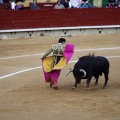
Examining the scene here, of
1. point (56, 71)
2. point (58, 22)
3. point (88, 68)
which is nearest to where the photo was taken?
point (88, 68)

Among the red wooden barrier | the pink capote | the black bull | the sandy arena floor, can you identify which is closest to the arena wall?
the red wooden barrier

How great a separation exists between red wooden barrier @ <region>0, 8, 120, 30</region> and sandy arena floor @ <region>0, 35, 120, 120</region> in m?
4.64

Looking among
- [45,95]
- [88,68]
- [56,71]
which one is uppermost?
[88,68]

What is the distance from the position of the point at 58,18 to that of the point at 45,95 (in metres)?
11.8

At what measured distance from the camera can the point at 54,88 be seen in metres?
10.5

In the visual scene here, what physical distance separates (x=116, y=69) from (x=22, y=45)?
6197 mm

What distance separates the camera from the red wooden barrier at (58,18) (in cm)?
2047

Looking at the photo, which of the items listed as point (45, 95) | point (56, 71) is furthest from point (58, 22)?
point (45, 95)

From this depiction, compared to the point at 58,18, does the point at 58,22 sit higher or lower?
lower

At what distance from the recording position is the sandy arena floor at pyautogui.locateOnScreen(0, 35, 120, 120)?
826 centimetres

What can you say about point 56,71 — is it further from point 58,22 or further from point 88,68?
point 58,22

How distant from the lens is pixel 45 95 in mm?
9859

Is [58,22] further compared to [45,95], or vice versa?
[58,22]

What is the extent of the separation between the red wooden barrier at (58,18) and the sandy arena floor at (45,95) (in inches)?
183
